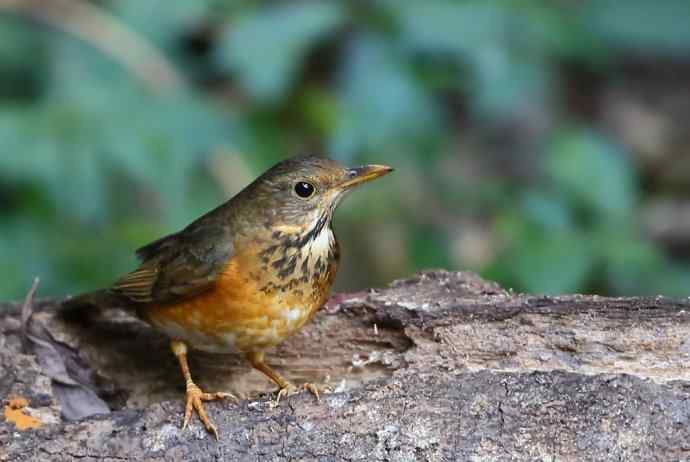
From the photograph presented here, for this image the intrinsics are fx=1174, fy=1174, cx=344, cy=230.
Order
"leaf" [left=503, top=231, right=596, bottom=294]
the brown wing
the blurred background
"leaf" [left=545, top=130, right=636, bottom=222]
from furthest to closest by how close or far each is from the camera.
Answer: "leaf" [left=545, top=130, right=636, bottom=222] < the blurred background < "leaf" [left=503, top=231, right=596, bottom=294] < the brown wing

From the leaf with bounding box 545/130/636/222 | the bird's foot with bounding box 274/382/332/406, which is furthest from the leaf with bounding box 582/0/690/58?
the bird's foot with bounding box 274/382/332/406

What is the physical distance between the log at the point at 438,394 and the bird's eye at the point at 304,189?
494 millimetres

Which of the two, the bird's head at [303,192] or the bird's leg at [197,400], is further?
the bird's head at [303,192]

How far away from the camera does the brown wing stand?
4.96 m

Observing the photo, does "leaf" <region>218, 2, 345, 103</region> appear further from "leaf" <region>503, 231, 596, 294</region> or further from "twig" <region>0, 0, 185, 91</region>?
"leaf" <region>503, 231, 596, 294</region>

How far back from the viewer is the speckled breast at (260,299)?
Answer: 481cm

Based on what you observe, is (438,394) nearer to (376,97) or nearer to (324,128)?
(376,97)

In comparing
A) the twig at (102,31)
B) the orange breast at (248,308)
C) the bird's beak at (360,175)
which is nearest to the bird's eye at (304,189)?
the bird's beak at (360,175)

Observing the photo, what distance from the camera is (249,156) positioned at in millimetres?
7719

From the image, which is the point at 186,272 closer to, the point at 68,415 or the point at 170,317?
the point at 170,317

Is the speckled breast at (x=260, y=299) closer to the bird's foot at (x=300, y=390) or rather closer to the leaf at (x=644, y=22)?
the bird's foot at (x=300, y=390)

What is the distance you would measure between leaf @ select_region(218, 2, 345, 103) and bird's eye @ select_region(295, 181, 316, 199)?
88.6 inches

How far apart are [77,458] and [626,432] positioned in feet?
6.60

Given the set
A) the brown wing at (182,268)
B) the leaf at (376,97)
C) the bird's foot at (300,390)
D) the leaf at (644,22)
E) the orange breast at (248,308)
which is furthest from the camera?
the leaf at (644,22)
